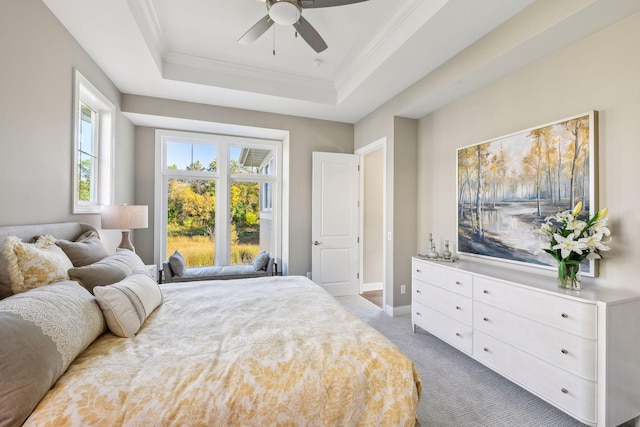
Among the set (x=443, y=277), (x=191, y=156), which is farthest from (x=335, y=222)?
(x=191, y=156)

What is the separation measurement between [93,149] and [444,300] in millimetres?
3922

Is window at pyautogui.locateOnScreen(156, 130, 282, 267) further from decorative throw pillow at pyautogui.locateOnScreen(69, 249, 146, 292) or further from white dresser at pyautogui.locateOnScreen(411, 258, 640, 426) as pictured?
white dresser at pyautogui.locateOnScreen(411, 258, 640, 426)

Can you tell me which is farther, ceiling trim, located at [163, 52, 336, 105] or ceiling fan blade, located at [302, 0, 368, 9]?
ceiling trim, located at [163, 52, 336, 105]

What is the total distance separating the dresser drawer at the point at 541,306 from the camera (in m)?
1.63

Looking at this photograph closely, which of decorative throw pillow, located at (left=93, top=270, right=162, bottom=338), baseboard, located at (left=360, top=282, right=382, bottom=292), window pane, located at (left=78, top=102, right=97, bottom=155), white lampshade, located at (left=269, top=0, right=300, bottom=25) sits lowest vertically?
baseboard, located at (left=360, top=282, right=382, bottom=292)

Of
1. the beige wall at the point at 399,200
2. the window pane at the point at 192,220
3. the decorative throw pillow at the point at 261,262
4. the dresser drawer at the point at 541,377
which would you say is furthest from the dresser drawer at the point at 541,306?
the window pane at the point at 192,220

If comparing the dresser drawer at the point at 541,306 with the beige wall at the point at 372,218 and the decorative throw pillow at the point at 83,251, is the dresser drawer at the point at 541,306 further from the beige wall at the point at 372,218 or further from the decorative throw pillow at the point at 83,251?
the decorative throw pillow at the point at 83,251

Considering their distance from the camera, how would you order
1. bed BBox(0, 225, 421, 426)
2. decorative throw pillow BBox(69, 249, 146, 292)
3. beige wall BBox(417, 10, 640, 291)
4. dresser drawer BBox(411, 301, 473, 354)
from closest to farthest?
bed BBox(0, 225, 421, 426), decorative throw pillow BBox(69, 249, 146, 292), beige wall BBox(417, 10, 640, 291), dresser drawer BBox(411, 301, 473, 354)

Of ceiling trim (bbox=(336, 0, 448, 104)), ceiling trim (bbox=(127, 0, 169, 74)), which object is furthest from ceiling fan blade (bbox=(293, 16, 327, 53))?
ceiling trim (bbox=(127, 0, 169, 74))

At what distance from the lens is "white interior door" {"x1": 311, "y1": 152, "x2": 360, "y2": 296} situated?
4.37 meters

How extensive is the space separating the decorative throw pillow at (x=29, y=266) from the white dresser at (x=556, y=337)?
111 inches

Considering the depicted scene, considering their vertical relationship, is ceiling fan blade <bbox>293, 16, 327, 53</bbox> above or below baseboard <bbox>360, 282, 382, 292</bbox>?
above

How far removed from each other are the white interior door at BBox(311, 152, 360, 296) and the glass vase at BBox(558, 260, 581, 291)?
2877 mm

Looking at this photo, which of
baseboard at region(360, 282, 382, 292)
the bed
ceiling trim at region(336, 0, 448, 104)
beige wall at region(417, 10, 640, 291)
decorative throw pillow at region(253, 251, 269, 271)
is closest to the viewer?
the bed
